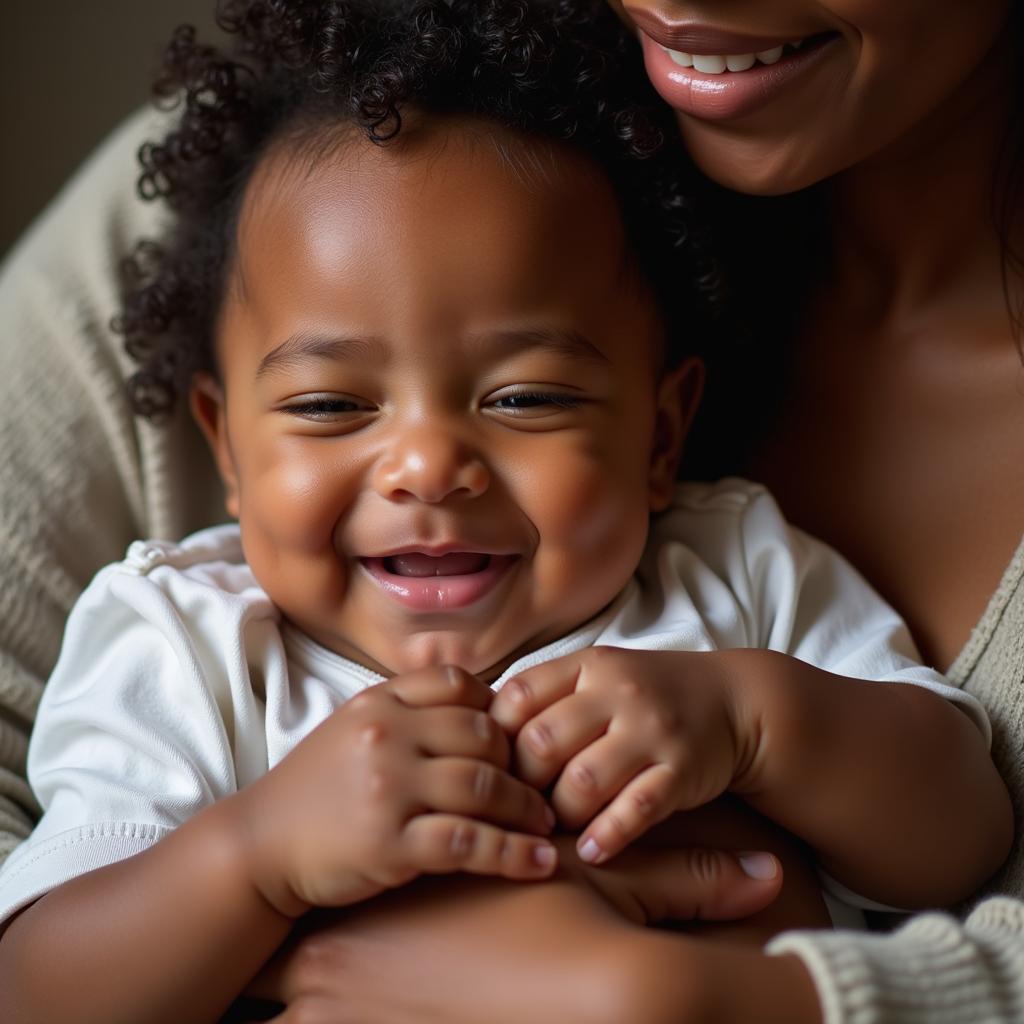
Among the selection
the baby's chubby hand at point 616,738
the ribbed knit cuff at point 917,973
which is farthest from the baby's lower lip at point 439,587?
the ribbed knit cuff at point 917,973

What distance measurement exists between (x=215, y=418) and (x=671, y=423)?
484 mm

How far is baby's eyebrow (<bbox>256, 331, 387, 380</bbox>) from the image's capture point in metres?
1.11

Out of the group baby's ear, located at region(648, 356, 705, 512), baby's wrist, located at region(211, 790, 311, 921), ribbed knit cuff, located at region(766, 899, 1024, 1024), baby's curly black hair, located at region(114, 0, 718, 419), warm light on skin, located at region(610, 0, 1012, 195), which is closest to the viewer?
ribbed knit cuff, located at region(766, 899, 1024, 1024)

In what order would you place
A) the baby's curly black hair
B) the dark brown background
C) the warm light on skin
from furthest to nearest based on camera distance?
the dark brown background, the baby's curly black hair, the warm light on skin

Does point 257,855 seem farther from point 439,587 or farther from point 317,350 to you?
point 317,350

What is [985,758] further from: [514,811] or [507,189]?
[507,189]

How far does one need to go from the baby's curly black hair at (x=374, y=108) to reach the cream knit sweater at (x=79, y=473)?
5cm

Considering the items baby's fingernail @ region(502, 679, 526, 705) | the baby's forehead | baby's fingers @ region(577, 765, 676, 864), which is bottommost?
baby's fingers @ region(577, 765, 676, 864)

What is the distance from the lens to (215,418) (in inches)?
55.5

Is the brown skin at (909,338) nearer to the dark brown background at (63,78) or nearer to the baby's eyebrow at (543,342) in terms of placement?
the baby's eyebrow at (543,342)

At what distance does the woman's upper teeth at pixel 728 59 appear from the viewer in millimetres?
1120

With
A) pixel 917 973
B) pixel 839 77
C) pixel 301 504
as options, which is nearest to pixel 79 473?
pixel 301 504

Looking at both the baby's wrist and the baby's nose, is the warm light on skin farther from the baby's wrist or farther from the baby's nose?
the baby's wrist

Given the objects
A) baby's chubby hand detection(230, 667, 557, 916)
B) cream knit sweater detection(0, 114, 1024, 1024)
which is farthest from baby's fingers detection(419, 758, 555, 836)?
cream knit sweater detection(0, 114, 1024, 1024)
